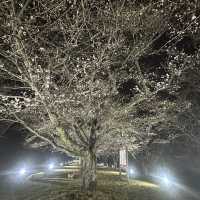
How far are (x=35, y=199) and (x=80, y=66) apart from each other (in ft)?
21.3

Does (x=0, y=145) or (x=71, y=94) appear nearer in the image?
(x=71, y=94)

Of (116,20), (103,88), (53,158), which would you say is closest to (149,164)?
(103,88)

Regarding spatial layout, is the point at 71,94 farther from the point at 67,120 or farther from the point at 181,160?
the point at 181,160

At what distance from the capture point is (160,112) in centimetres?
2089

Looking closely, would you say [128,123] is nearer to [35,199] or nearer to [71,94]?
[71,94]

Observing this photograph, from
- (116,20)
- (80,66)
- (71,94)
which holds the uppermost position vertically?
(116,20)

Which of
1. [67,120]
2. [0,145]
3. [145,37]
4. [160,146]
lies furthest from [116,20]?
[0,145]

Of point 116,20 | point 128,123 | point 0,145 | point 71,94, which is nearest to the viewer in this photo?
point 116,20

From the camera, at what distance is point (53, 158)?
104562 millimetres

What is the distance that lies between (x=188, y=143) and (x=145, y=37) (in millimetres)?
27961

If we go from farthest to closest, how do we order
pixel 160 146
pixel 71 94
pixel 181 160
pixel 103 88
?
pixel 181 160
pixel 160 146
pixel 103 88
pixel 71 94

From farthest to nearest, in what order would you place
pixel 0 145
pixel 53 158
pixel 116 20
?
pixel 53 158, pixel 0 145, pixel 116 20

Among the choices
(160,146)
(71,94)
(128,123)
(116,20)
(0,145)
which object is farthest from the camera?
(0,145)

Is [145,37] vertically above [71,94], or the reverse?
[145,37]
